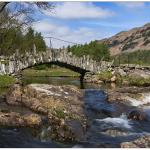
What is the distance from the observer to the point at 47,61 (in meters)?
53.8

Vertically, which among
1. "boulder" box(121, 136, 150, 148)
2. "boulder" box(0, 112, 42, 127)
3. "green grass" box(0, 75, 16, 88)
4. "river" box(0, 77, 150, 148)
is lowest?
"river" box(0, 77, 150, 148)

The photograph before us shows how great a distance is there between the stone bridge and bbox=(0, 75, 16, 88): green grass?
94.2 inches

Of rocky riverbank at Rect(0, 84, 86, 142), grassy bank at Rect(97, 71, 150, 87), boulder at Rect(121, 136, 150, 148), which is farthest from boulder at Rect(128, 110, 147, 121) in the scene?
grassy bank at Rect(97, 71, 150, 87)

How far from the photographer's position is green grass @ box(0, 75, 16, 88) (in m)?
41.9

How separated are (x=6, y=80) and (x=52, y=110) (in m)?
19.7

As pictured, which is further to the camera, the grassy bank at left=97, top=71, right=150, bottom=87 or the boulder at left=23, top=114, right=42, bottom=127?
the grassy bank at left=97, top=71, right=150, bottom=87

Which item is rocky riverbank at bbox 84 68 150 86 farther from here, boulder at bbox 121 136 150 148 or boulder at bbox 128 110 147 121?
boulder at bbox 121 136 150 148

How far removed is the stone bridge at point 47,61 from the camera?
160 feet

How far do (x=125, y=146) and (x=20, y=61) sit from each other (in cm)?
3524

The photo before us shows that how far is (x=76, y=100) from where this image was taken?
99.5 feet


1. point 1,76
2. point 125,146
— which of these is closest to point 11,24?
point 1,76

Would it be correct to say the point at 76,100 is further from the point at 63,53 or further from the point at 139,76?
the point at 139,76

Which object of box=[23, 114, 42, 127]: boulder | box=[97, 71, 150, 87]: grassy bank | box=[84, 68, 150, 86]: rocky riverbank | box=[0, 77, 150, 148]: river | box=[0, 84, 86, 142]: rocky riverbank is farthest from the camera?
box=[84, 68, 150, 86]: rocky riverbank

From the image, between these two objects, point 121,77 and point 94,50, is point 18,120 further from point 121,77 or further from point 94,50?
point 94,50
